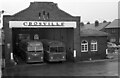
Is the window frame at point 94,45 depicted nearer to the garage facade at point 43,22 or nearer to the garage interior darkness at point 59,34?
the garage facade at point 43,22

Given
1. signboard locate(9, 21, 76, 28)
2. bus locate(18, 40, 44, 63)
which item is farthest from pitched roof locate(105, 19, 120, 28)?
bus locate(18, 40, 44, 63)

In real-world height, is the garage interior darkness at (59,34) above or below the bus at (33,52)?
above

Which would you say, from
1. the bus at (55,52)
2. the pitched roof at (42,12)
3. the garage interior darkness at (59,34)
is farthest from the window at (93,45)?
the bus at (55,52)

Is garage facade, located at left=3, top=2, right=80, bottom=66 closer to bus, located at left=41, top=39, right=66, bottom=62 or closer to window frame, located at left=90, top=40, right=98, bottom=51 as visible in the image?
bus, located at left=41, top=39, right=66, bottom=62

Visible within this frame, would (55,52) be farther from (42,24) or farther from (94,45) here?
(94,45)

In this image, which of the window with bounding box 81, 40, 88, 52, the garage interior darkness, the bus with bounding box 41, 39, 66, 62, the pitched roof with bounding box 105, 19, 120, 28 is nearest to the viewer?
the bus with bounding box 41, 39, 66, 62

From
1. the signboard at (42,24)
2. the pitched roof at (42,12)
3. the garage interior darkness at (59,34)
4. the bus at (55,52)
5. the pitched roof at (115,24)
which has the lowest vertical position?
the bus at (55,52)

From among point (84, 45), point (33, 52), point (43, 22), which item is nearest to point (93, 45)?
point (84, 45)

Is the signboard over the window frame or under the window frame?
over

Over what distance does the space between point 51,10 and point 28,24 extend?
384 cm

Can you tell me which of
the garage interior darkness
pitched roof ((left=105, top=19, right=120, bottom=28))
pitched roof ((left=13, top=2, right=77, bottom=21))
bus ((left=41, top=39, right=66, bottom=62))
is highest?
pitched roof ((left=105, top=19, right=120, bottom=28))


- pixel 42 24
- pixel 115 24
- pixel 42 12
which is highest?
pixel 115 24

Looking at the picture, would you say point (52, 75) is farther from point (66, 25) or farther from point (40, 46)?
point (66, 25)

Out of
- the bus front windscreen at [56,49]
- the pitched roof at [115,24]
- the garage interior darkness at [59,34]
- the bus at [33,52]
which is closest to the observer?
the bus at [33,52]
